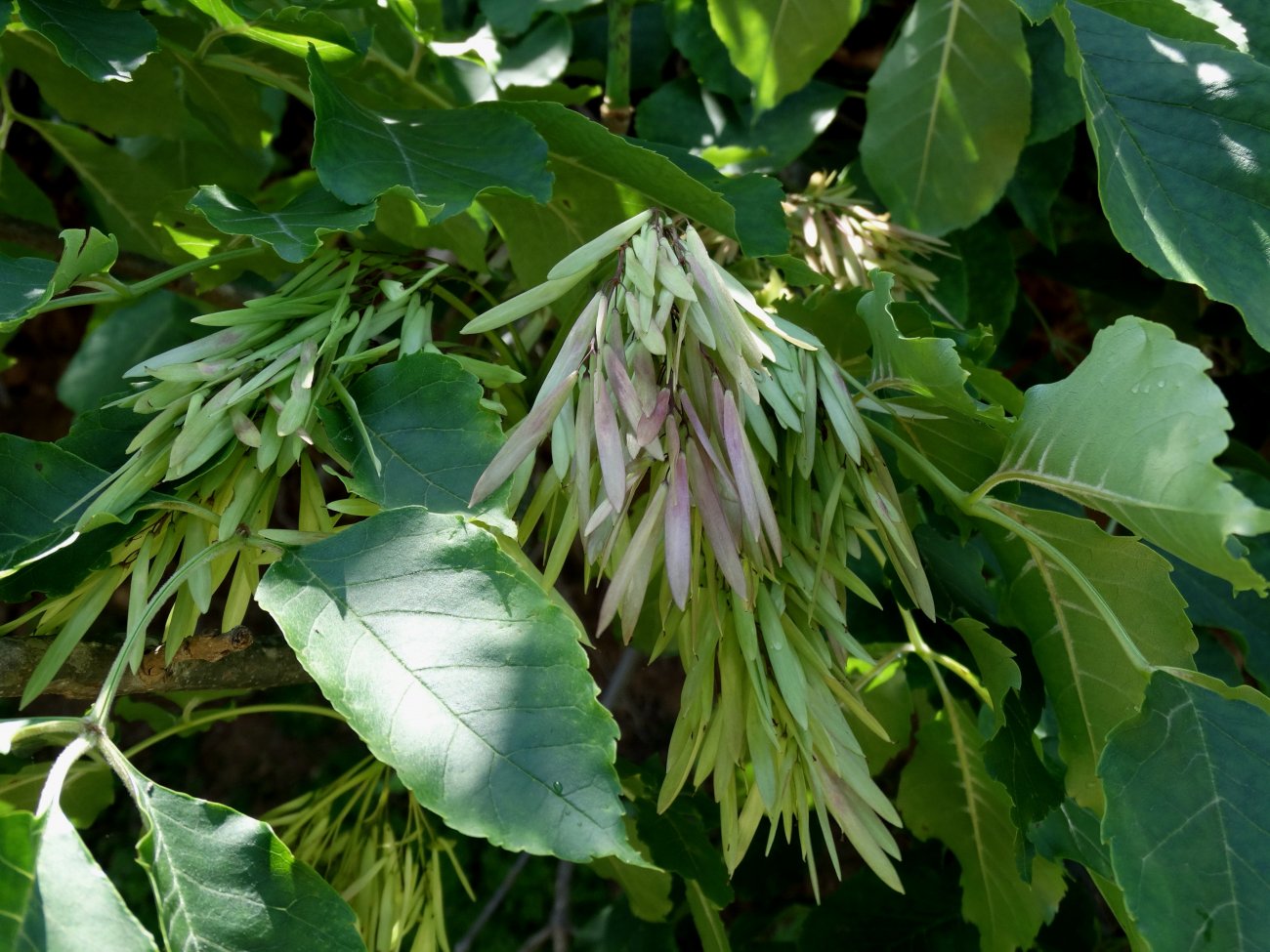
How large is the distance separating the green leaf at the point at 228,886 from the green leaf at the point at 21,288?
0.73 feet

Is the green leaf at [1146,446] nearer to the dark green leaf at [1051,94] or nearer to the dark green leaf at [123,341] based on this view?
the dark green leaf at [1051,94]

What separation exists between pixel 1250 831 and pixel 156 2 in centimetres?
80

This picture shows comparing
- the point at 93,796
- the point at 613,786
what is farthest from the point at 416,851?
the point at 613,786

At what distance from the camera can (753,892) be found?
1.15 m

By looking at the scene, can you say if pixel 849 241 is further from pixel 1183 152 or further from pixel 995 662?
pixel 995 662

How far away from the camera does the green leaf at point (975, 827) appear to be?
78 centimetres

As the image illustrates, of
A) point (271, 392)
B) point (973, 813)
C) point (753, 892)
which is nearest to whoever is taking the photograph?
point (271, 392)

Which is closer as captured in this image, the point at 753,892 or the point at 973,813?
the point at 973,813

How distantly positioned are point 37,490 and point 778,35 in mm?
646

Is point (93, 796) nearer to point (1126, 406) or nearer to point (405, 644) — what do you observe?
point (405, 644)

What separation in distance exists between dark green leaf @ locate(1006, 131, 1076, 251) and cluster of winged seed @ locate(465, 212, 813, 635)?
63 centimetres

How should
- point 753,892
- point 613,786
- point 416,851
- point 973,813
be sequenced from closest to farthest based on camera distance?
point 613,786 → point 416,851 → point 973,813 → point 753,892

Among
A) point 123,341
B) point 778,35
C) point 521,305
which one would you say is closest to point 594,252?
point 521,305

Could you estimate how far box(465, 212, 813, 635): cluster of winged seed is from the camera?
0.46 meters
